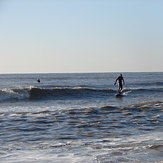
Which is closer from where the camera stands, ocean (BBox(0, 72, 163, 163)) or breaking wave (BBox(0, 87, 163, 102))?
ocean (BBox(0, 72, 163, 163))

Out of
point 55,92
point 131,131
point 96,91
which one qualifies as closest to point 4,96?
point 55,92

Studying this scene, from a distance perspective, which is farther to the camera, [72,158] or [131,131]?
[131,131]

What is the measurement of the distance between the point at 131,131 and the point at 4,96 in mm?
17511

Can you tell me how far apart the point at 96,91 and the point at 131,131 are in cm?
2180

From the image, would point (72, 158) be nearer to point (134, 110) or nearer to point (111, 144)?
point (111, 144)

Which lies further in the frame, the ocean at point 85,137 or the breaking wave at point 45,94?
the breaking wave at point 45,94

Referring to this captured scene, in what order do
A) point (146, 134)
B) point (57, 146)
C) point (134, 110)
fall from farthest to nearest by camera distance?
point (134, 110) → point (146, 134) → point (57, 146)

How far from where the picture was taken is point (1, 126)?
1029cm

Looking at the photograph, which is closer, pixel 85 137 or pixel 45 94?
pixel 85 137

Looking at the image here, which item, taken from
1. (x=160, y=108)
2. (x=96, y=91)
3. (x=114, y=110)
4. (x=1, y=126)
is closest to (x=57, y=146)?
(x=1, y=126)

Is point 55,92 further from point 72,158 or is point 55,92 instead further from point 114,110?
point 72,158

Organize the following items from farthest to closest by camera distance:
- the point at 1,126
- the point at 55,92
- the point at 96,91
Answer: the point at 96,91 → the point at 55,92 → the point at 1,126

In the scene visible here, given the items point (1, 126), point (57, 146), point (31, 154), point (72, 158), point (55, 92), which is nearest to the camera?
point (72, 158)

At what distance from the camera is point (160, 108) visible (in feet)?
48.3
